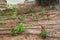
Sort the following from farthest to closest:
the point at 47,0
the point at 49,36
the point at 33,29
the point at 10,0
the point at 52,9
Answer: the point at 10,0 → the point at 47,0 → the point at 52,9 → the point at 33,29 → the point at 49,36

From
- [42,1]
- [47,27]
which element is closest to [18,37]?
[47,27]

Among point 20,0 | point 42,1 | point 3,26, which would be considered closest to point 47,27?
point 3,26

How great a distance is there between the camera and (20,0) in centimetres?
1015

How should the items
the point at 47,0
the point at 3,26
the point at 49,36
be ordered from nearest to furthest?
the point at 49,36 → the point at 3,26 → the point at 47,0

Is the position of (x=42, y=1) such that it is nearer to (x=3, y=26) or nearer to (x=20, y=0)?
(x=20, y=0)

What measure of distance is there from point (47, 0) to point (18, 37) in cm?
479

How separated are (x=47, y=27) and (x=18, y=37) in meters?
1.04

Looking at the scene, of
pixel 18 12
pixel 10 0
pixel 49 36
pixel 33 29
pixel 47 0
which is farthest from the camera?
pixel 10 0

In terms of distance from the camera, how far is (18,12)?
25.3ft

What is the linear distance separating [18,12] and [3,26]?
1813mm

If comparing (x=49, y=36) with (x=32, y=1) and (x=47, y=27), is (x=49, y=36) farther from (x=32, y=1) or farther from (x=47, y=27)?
(x=32, y=1)

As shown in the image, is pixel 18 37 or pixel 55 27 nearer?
pixel 18 37

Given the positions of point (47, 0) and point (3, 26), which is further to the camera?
point (47, 0)

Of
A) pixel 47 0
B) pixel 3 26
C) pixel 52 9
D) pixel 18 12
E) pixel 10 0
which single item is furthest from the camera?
pixel 10 0
